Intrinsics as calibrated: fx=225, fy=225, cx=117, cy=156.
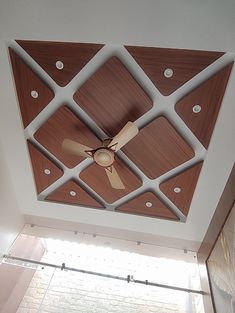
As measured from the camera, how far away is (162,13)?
152 cm

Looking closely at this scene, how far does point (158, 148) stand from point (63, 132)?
0.95 metres

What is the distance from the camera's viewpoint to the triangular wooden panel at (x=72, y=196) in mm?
2740

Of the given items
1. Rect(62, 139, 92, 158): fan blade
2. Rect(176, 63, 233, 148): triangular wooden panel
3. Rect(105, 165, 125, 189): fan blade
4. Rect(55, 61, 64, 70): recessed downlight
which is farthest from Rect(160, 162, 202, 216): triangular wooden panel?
Rect(55, 61, 64, 70): recessed downlight

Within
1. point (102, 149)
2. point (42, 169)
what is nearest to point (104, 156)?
point (102, 149)

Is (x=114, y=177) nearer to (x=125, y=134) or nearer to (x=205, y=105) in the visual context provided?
(x=125, y=134)

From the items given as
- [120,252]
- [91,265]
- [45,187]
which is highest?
[45,187]

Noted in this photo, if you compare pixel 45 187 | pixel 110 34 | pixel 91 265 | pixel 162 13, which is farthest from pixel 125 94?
pixel 91 265

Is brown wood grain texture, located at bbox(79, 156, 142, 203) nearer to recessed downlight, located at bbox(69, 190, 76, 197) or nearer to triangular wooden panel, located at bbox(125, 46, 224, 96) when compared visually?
recessed downlight, located at bbox(69, 190, 76, 197)

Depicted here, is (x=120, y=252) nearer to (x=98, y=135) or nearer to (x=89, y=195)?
(x=89, y=195)

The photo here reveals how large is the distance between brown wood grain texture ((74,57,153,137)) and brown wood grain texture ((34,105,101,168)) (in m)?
0.15

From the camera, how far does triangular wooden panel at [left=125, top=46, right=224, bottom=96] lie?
5.42 ft

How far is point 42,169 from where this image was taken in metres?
2.62

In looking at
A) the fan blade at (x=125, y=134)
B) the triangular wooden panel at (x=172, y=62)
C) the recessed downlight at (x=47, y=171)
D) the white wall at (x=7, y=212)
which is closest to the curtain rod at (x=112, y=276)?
the white wall at (x=7, y=212)

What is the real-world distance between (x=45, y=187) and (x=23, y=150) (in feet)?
1.91
